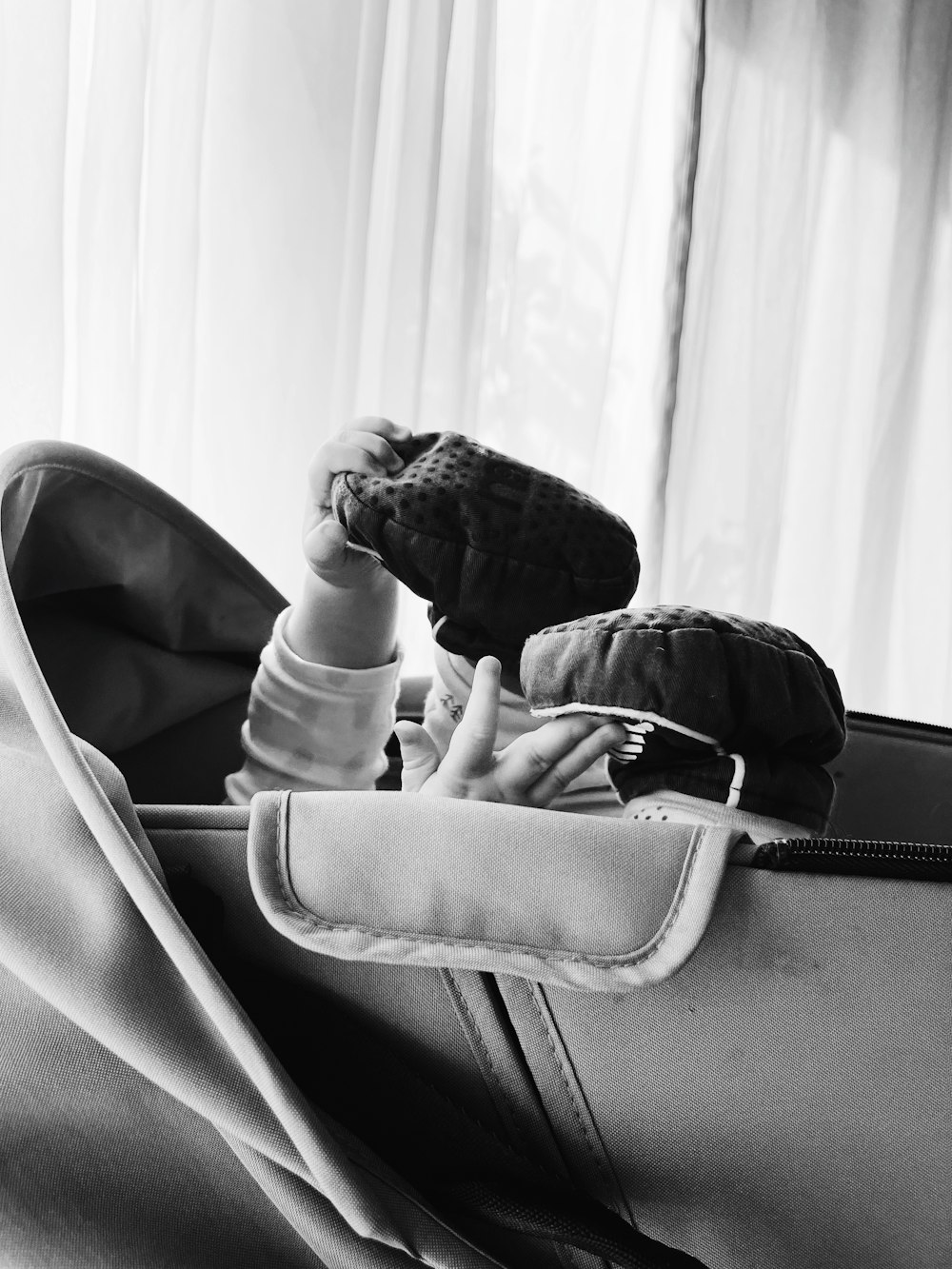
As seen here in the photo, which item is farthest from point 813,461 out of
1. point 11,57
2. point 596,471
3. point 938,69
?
point 11,57

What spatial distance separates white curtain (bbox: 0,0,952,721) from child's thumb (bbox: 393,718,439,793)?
0.47 meters

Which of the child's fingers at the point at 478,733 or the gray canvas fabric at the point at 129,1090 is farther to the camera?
the child's fingers at the point at 478,733

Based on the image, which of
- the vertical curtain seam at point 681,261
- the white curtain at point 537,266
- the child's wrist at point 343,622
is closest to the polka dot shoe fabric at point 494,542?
the child's wrist at point 343,622

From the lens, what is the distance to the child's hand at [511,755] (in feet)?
1.83

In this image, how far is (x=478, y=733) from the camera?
572 mm

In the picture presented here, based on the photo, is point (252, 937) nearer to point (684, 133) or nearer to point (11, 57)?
point (11, 57)

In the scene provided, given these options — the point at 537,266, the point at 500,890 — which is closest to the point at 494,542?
the point at 500,890

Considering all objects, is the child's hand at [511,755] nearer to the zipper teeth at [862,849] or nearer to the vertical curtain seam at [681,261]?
the zipper teeth at [862,849]

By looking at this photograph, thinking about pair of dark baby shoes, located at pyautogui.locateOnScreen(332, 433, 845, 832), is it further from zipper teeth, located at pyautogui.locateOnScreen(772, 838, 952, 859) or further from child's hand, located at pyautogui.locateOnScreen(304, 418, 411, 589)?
zipper teeth, located at pyautogui.locateOnScreen(772, 838, 952, 859)

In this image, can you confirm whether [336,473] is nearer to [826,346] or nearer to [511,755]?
[511,755]

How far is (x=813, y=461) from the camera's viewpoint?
1.83 meters

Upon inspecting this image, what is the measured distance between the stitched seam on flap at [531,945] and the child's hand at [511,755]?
0.19 m

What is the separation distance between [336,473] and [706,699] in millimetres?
314

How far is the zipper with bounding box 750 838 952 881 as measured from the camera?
36 cm
